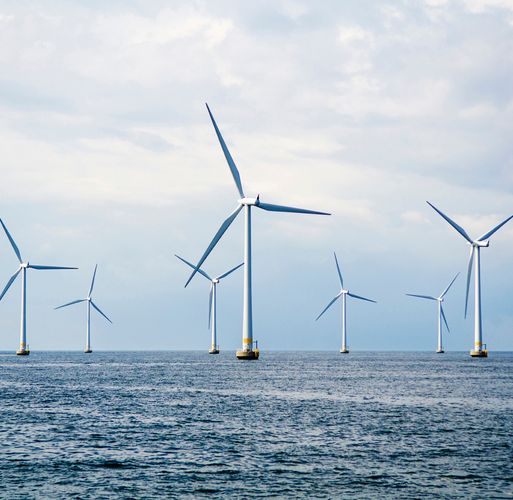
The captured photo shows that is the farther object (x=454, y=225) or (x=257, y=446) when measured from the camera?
(x=454, y=225)

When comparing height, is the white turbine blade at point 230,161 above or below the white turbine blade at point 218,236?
above

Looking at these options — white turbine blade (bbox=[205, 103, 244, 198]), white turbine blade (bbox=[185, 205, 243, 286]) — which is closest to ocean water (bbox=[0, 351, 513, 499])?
white turbine blade (bbox=[185, 205, 243, 286])

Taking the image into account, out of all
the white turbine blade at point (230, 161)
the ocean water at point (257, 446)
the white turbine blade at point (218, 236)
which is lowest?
the ocean water at point (257, 446)

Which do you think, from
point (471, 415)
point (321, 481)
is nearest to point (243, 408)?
point (471, 415)

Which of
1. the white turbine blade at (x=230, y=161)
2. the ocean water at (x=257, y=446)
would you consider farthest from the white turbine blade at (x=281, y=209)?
the ocean water at (x=257, y=446)

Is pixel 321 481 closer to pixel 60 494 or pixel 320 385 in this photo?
pixel 60 494

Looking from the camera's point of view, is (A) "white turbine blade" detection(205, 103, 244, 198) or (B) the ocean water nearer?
(B) the ocean water

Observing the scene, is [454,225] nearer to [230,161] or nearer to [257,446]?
[230,161]

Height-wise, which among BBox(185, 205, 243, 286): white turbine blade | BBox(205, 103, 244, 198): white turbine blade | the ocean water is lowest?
the ocean water

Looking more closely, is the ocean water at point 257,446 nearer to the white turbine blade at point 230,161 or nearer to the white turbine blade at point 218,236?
the white turbine blade at point 218,236

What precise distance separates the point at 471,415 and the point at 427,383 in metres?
44.8

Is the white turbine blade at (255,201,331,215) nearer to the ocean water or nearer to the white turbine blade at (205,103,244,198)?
the white turbine blade at (205,103,244,198)

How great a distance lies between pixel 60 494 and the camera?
110 ft

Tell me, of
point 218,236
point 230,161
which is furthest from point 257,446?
point 230,161
